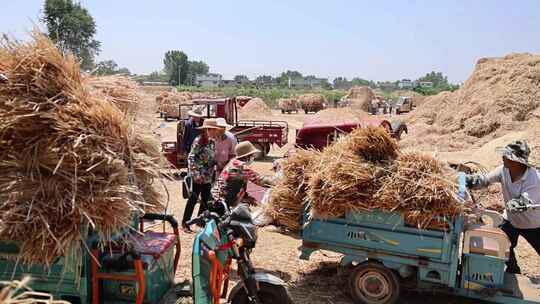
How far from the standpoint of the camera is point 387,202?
174 inches

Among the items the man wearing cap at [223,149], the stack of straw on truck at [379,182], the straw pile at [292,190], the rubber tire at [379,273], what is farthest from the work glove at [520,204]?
the man wearing cap at [223,149]

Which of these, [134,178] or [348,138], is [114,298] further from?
[348,138]

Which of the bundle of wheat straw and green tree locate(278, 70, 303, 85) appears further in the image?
green tree locate(278, 70, 303, 85)

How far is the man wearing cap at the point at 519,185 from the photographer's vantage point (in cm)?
464

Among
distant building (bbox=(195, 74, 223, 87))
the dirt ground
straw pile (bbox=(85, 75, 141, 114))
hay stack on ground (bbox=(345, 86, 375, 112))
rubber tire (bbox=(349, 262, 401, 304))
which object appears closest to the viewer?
straw pile (bbox=(85, 75, 141, 114))

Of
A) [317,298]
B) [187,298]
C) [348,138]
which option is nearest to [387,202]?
[348,138]

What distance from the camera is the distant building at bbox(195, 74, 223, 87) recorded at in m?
122

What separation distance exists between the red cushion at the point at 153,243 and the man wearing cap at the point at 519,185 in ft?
10.1

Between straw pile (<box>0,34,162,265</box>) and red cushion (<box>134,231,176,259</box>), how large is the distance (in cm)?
51

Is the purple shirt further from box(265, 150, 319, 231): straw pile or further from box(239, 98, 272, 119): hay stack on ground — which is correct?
box(239, 98, 272, 119): hay stack on ground

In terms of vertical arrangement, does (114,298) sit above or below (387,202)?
below

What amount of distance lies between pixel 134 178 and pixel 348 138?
7.80ft

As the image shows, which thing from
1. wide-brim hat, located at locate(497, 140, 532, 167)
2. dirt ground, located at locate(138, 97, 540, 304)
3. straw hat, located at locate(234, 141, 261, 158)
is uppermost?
wide-brim hat, located at locate(497, 140, 532, 167)

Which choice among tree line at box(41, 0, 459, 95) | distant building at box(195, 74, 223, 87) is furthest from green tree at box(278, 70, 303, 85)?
distant building at box(195, 74, 223, 87)
